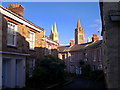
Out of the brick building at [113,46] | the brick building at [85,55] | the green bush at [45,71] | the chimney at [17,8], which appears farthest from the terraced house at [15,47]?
the brick building at [85,55]

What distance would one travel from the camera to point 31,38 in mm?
17328

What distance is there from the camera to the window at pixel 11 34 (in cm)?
1302

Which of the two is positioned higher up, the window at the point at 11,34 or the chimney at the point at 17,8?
the chimney at the point at 17,8

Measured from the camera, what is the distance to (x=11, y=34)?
525 inches

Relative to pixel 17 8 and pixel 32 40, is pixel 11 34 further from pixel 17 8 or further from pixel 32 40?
pixel 17 8

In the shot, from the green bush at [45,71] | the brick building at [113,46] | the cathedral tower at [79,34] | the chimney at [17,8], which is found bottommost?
the green bush at [45,71]

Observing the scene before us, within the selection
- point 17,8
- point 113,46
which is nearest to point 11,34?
point 17,8

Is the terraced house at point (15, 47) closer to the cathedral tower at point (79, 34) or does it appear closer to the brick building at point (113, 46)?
the brick building at point (113, 46)

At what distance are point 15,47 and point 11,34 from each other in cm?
111

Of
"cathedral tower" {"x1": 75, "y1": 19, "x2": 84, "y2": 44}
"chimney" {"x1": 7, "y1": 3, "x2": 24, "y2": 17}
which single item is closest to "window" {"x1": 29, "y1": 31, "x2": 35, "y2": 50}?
"chimney" {"x1": 7, "y1": 3, "x2": 24, "y2": 17}

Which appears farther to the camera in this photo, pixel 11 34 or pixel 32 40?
pixel 32 40

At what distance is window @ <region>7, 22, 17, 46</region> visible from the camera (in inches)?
512

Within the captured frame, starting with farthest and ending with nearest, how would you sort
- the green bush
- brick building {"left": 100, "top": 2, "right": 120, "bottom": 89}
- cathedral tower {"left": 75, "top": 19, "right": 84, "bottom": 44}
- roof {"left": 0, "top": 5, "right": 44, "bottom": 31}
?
cathedral tower {"left": 75, "top": 19, "right": 84, "bottom": 44}
the green bush
roof {"left": 0, "top": 5, "right": 44, "bottom": 31}
brick building {"left": 100, "top": 2, "right": 120, "bottom": 89}

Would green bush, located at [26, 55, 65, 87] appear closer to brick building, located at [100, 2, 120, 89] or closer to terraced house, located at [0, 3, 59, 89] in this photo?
terraced house, located at [0, 3, 59, 89]
